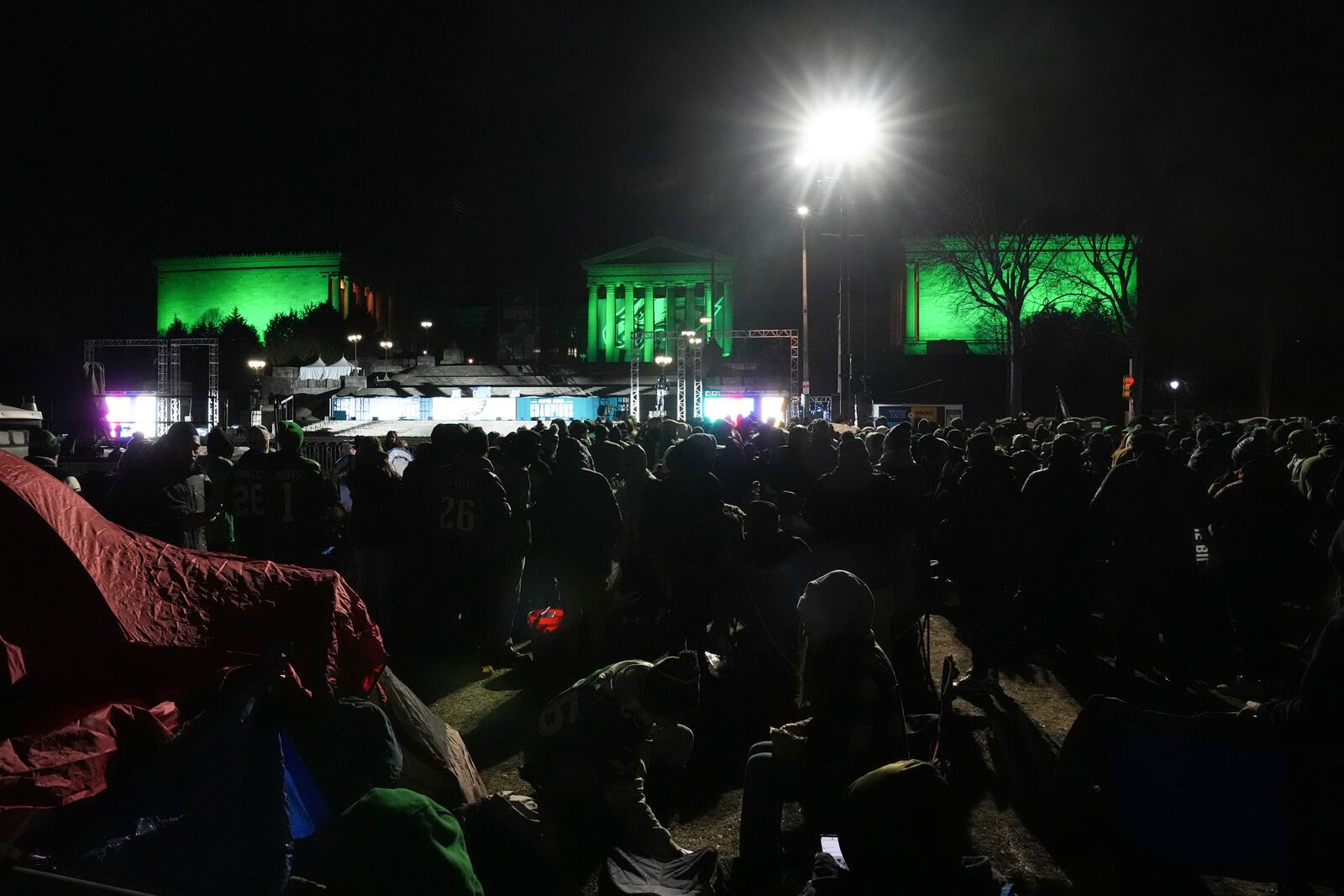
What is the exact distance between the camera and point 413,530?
6875 mm

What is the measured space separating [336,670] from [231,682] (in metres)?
0.36

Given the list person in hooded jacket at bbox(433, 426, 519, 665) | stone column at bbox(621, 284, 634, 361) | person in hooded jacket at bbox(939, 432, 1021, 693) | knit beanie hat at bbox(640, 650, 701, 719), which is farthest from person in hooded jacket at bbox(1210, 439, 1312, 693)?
stone column at bbox(621, 284, 634, 361)

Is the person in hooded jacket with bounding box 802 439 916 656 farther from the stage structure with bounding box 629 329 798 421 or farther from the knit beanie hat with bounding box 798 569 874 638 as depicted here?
the stage structure with bounding box 629 329 798 421

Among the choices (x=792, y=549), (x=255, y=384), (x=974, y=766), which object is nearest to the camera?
(x=974, y=766)

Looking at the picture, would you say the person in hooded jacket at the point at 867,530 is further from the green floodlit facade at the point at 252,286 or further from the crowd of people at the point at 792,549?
the green floodlit facade at the point at 252,286

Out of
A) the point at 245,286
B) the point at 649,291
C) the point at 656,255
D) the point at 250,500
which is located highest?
the point at 245,286

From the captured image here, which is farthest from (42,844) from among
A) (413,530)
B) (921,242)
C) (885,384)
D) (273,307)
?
(273,307)

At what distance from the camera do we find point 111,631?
279 cm

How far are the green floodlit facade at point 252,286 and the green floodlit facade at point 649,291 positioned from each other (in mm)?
28236

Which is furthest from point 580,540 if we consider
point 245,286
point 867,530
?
point 245,286

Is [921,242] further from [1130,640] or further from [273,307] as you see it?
[273,307]

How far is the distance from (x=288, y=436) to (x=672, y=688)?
4.66 metres

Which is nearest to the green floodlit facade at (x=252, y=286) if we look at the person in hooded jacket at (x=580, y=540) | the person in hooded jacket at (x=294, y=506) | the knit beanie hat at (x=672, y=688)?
the person in hooded jacket at (x=294, y=506)

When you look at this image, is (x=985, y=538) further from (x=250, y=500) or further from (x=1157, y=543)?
(x=250, y=500)
